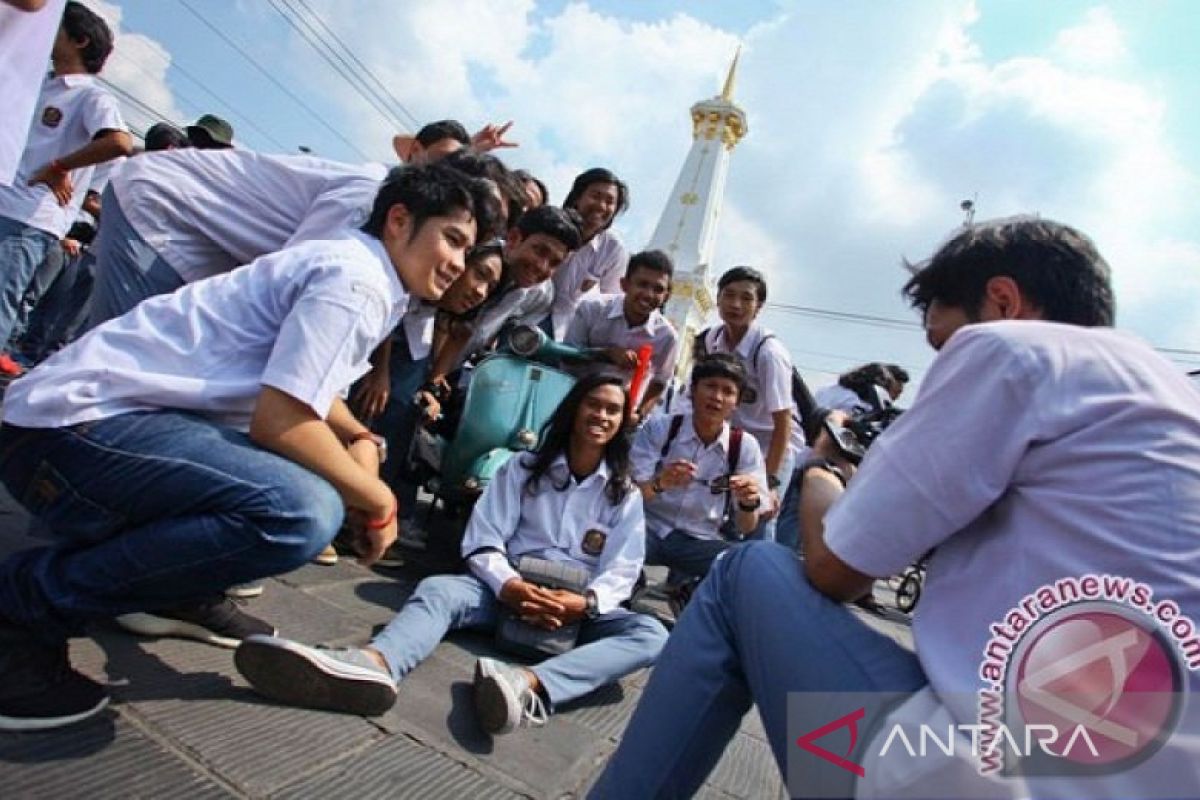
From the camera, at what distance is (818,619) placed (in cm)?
104

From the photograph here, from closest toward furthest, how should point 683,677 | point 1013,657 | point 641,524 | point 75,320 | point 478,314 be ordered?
point 1013,657
point 683,677
point 641,524
point 478,314
point 75,320

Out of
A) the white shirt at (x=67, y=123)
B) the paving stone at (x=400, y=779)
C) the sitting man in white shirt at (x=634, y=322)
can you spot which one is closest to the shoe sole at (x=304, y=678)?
the paving stone at (x=400, y=779)

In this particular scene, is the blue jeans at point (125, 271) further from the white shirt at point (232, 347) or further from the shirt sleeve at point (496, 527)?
the shirt sleeve at point (496, 527)

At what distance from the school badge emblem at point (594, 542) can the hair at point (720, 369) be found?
120 cm

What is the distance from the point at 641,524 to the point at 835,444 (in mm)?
1163

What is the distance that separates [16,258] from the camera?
2.79m

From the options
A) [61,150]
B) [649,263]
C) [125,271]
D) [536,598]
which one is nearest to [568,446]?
[536,598]

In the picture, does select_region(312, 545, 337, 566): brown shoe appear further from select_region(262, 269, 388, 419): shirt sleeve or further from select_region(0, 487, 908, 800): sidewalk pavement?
select_region(262, 269, 388, 419): shirt sleeve

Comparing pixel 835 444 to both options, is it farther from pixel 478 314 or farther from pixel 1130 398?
pixel 478 314

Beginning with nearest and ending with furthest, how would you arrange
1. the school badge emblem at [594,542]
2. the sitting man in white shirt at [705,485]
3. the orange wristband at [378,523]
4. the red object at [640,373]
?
the orange wristband at [378,523]
the school badge emblem at [594,542]
the sitting man in white shirt at [705,485]
the red object at [640,373]

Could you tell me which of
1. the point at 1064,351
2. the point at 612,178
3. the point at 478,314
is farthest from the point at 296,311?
the point at 612,178

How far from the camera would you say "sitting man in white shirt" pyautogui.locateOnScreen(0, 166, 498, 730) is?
4.22 ft

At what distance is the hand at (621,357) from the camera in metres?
3.58

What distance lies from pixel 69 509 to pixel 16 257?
211 cm
